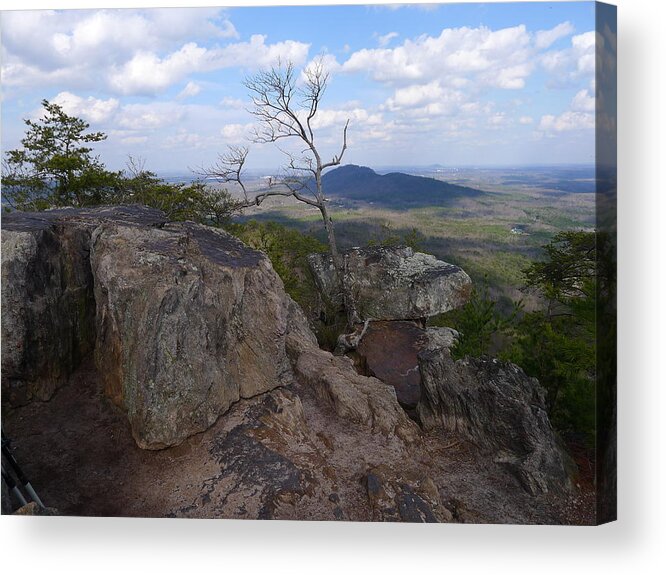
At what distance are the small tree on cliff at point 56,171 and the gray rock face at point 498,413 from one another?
6600mm

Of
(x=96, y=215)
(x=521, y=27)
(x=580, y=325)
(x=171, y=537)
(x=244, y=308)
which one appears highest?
(x=521, y=27)

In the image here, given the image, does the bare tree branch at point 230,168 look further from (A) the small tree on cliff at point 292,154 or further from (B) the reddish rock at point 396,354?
(B) the reddish rock at point 396,354

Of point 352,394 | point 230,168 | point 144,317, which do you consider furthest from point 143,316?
point 230,168

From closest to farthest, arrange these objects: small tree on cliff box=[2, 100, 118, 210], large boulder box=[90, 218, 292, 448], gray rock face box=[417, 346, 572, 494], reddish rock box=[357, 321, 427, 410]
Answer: large boulder box=[90, 218, 292, 448]
gray rock face box=[417, 346, 572, 494]
small tree on cliff box=[2, 100, 118, 210]
reddish rock box=[357, 321, 427, 410]

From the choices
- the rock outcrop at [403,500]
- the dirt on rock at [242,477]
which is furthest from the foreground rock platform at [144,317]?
the rock outcrop at [403,500]

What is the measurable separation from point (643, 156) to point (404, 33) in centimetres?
317

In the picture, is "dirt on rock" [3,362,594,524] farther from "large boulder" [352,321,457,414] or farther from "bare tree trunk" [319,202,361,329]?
"bare tree trunk" [319,202,361,329]

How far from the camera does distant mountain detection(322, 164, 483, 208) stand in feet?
37.3

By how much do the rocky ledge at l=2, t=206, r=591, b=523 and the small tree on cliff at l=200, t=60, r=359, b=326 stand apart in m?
3.14

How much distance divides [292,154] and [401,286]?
12.9 ft

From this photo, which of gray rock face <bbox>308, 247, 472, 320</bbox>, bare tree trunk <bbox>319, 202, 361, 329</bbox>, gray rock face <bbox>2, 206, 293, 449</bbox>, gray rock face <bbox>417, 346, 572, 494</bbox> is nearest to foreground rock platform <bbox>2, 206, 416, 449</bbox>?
gray rock face <bbox>2, 206, 293, 449</bbox>

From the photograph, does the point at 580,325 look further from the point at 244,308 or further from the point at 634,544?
the point at 244,308

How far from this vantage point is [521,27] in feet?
19.5

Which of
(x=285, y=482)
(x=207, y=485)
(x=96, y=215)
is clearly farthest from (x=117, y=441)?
(x=96, y=215)
